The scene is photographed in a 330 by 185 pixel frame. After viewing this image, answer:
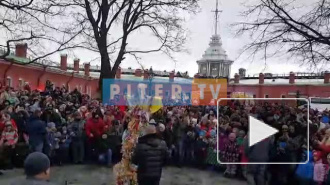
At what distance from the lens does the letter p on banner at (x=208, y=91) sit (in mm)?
14078

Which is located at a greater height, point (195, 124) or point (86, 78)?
point (86, 78)

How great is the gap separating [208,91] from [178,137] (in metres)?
2.24

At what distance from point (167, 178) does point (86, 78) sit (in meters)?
38.5

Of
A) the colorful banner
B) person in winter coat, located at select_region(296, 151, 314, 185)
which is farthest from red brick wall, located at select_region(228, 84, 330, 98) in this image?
person in winter coat, located at select_region(296, 151, 314, 185)

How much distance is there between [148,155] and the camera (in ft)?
22.4

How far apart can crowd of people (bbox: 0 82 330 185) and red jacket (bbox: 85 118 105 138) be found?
3 centimetres

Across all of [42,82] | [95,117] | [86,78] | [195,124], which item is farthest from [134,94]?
[86,78]

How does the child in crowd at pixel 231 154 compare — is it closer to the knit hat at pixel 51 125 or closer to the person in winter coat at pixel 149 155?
the person in winter coat at pixel 149 155

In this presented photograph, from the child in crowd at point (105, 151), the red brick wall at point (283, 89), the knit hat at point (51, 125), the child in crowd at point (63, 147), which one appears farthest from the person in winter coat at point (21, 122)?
the red brick wall at point (283, 89)

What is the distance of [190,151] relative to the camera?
1362cm

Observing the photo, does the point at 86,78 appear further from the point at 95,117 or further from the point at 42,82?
the point at 95,117

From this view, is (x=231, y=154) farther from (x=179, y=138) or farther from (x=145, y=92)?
(x=145, y=92)

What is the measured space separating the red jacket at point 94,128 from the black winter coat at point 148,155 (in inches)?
250

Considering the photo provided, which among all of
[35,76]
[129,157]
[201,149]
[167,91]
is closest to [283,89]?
[35,76]
